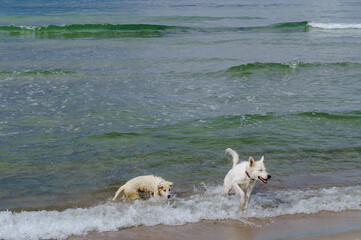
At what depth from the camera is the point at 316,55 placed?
81.6 ft

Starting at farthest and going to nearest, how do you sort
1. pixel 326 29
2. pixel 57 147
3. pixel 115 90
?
pixel 326 29 → pixel 115 90 → pixel 57 147

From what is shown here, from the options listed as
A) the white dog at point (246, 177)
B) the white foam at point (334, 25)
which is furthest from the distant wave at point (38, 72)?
the white foam at point (334, 25)

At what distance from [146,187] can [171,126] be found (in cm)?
477

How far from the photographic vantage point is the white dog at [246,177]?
8164mm

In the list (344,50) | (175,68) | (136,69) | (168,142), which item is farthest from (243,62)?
(168,142)

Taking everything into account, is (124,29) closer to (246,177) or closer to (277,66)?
(277,66)

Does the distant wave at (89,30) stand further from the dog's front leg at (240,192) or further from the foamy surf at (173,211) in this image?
the dog's front leg at (240,192)

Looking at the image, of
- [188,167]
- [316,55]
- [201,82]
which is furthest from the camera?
[316,55]

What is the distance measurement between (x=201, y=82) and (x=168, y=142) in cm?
731

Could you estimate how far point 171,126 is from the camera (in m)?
13.6

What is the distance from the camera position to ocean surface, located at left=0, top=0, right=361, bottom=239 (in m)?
8.63

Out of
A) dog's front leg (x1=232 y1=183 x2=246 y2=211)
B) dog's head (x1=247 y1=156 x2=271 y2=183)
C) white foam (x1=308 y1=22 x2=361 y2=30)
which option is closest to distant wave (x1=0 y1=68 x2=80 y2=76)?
dog's front leg (x1=232 y1=183 x2=246 y2=211)

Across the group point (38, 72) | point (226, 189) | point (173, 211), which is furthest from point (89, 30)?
point (173, 211)

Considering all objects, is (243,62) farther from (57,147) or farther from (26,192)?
(26,192)
